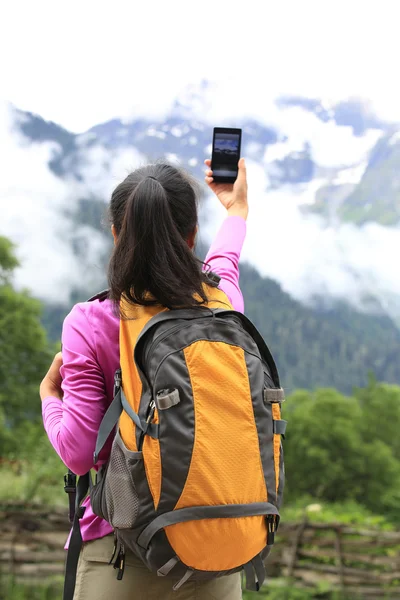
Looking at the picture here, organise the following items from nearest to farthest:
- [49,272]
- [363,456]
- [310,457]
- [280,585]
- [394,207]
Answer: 1. [280,585]
2. [310,457]
3. [363,456]
4. [49,272]
5. [394,207]

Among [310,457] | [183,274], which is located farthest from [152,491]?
[310,457]

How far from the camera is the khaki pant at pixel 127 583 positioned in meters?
1.10

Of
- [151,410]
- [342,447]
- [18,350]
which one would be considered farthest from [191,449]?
[342,447]

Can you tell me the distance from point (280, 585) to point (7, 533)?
9.73 feet

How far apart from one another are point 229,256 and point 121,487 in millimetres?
566

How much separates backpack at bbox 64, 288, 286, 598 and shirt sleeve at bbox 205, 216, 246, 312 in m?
0.19

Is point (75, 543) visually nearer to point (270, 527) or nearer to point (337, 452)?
point (270, 527)

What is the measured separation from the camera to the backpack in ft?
3.22

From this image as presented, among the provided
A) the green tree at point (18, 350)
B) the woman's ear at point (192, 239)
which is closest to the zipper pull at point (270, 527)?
the woman's ear at point (192, 239)

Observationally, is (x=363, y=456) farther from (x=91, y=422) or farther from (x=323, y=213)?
(x=323, y=213)

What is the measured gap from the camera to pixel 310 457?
19344 millimetres

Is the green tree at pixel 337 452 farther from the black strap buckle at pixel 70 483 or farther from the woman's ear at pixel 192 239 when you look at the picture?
the woman's ear at pixel 192 239

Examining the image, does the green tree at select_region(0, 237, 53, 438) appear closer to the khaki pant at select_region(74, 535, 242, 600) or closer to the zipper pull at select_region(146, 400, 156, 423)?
the khaki pant at select_region(74, 535, 242, 600)

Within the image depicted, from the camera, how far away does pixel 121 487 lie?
101 cm
